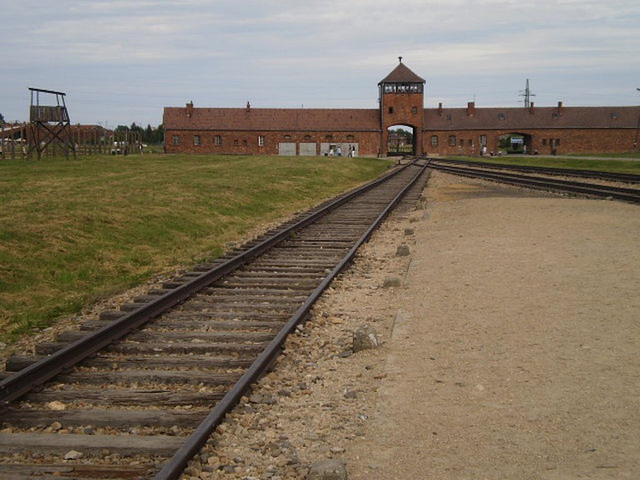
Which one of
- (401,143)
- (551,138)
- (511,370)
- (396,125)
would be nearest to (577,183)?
(511,370)

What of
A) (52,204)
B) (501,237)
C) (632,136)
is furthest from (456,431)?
(632,136)

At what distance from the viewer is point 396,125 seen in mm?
88438

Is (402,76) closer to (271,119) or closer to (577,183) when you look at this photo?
(271,119)

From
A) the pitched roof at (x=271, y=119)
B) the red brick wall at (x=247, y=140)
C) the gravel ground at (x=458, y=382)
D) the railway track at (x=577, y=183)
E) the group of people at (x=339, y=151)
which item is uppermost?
the pitched roof at (x=271, y=119)

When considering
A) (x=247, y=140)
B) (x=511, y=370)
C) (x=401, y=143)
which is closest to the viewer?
(x=511, y=370)

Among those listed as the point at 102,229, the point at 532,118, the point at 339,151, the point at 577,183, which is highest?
the point at 532,118

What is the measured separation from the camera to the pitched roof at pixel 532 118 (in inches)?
3575

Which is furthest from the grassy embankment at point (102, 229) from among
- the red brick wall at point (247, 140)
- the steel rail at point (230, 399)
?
the red brick wall at point (247, 140)

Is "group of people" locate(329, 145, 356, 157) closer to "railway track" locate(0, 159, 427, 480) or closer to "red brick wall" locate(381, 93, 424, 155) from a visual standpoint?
"red brick wall" locate(381, 93, 424, 155)

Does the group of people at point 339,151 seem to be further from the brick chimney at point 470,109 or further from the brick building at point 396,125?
the brick chimney at point 470,109

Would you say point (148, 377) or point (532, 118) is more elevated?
point (532, 118)

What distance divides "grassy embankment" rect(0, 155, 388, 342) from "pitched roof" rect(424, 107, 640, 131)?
6925 cm

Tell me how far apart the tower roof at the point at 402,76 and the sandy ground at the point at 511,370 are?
262 feet

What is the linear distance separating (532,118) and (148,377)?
9359 cm
